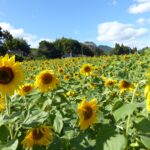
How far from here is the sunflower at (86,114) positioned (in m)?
2.95

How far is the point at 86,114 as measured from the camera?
304 centimetres

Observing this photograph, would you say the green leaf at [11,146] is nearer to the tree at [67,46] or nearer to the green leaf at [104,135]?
the green leaf at [104,135]

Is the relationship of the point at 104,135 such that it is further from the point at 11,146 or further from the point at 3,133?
the point at 3,133

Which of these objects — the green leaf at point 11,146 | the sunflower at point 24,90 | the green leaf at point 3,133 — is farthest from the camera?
the sunflower at point 24,90

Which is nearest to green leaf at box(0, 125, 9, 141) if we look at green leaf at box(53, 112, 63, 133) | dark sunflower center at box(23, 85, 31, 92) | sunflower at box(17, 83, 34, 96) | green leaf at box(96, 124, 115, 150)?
green leaf at box(53, 112, 63, 133)

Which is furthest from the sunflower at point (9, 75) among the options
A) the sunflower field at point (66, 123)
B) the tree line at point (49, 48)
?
the tree line at point (49, 48)

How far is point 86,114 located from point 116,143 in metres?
0.86

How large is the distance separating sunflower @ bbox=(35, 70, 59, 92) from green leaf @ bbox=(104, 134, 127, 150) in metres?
1.93

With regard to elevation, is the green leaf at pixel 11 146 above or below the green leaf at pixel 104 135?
below

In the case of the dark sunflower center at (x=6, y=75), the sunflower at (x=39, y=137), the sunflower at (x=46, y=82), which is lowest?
the sunflower at (x=39, y=137)

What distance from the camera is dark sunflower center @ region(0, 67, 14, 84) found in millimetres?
3068

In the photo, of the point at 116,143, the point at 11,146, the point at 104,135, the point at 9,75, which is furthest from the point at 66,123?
the point at 116,143

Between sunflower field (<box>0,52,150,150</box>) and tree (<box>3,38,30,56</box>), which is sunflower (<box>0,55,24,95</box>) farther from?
tree (<box>3,38,30,56</box>)

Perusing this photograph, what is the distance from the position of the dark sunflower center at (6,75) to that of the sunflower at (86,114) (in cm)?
51
